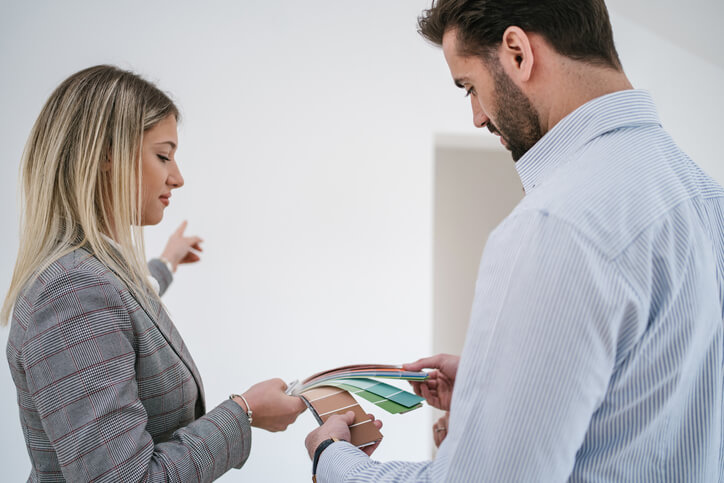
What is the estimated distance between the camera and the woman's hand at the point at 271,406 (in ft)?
3.71

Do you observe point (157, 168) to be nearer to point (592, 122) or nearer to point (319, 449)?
point (319, 449)

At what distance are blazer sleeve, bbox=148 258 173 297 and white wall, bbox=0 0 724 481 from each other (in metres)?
0.69

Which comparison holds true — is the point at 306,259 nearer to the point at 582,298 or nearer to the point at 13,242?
the point at 13,242

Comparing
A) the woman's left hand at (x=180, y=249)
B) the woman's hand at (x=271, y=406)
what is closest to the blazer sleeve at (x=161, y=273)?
the woman's left hand at (x=180, y=249)

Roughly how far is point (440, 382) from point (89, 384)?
689 mm

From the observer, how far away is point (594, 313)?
1.95 feet

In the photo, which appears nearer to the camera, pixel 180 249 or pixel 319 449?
pixel 319 449

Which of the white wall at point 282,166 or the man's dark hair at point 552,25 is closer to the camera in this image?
the man's dark hair at point 552,25

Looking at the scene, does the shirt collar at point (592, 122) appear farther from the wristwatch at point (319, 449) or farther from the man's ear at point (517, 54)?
the wristwatch at point (319, 449)

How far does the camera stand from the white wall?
8.04 feet

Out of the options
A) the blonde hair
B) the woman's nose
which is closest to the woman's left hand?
the woman's nose

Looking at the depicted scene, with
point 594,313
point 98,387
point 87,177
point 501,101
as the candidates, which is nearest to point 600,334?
point 594,313

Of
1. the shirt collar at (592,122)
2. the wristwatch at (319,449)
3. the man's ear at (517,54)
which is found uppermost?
the man's ear at (517,54)

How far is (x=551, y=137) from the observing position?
774 millimetres
